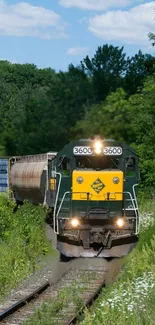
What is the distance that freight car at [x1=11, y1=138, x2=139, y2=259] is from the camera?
1524 cm

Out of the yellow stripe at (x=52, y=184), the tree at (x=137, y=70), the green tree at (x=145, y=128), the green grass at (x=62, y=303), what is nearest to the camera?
the green grass at (x=62, y=303)

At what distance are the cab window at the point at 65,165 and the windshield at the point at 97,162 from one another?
0.23 metres

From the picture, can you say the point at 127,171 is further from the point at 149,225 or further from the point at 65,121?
the point at 65,121

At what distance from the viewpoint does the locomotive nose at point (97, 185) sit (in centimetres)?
1534

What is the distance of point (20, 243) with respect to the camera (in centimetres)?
1648

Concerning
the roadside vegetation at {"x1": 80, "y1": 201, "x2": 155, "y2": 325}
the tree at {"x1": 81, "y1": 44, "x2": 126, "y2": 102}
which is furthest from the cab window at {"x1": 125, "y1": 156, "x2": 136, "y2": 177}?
the tree at {"x1": 81, "y1": 44, "x2": 126, "y2": 102}

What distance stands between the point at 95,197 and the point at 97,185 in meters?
0.31

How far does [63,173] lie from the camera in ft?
51.0

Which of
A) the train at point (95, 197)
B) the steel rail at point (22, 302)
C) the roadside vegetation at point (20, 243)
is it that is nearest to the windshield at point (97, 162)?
the train at point (95, 197)

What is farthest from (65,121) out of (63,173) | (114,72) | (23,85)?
(23,85)

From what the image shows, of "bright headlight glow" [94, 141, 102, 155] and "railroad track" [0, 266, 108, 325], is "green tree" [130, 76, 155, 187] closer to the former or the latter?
"bright headlight glow" [94, 141, 102, 155]

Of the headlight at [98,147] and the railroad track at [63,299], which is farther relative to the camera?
the headlight at [98,147]

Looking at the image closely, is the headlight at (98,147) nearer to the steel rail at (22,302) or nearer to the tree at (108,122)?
the steel rail at (22,302)

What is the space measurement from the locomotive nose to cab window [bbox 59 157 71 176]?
0.22m
